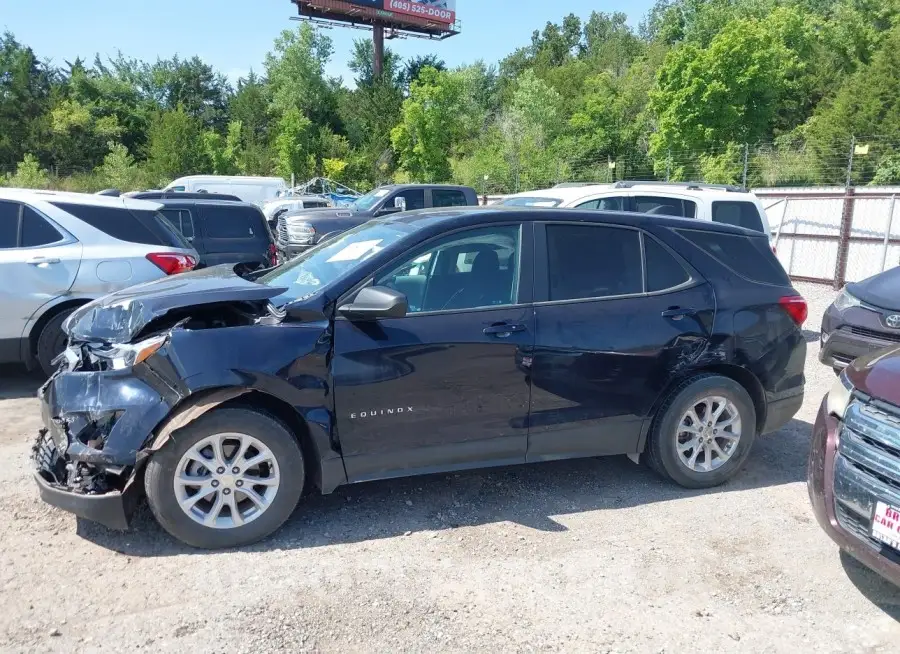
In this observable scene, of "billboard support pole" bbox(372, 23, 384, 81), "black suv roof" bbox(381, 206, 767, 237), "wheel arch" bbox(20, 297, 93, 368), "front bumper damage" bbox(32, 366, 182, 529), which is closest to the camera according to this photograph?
"front bumper damage" bbox(32, 366, 182, 529)

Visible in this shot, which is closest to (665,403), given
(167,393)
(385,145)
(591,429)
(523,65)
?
(591,429)

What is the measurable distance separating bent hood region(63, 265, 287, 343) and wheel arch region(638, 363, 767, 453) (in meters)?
2.44

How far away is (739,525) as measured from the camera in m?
4.17


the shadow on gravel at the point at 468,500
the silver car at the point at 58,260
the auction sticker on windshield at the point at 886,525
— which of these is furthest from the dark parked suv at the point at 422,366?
the silver car at the point at 58,260

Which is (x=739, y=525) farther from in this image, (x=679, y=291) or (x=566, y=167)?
(x=566, y=167)

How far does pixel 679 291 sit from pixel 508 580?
221 cm

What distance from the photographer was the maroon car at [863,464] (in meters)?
2.98

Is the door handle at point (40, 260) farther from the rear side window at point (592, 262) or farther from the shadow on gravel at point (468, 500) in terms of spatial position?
the rear side window at point (592, 262)

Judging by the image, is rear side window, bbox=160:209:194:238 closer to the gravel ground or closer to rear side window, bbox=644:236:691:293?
the gravel ground

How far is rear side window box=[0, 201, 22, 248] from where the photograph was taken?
20.7 feet

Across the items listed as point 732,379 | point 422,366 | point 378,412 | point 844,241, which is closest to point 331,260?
point 422,366

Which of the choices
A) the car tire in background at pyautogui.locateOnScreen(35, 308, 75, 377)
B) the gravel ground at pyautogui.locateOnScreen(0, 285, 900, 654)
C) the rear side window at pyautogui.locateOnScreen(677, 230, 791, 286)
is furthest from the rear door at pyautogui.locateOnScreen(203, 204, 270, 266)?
the rear side window at pyautogui.locateOnScreen(677, 230, 791, 286)

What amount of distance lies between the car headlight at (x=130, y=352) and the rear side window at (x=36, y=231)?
3.35 metres

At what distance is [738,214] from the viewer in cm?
948
